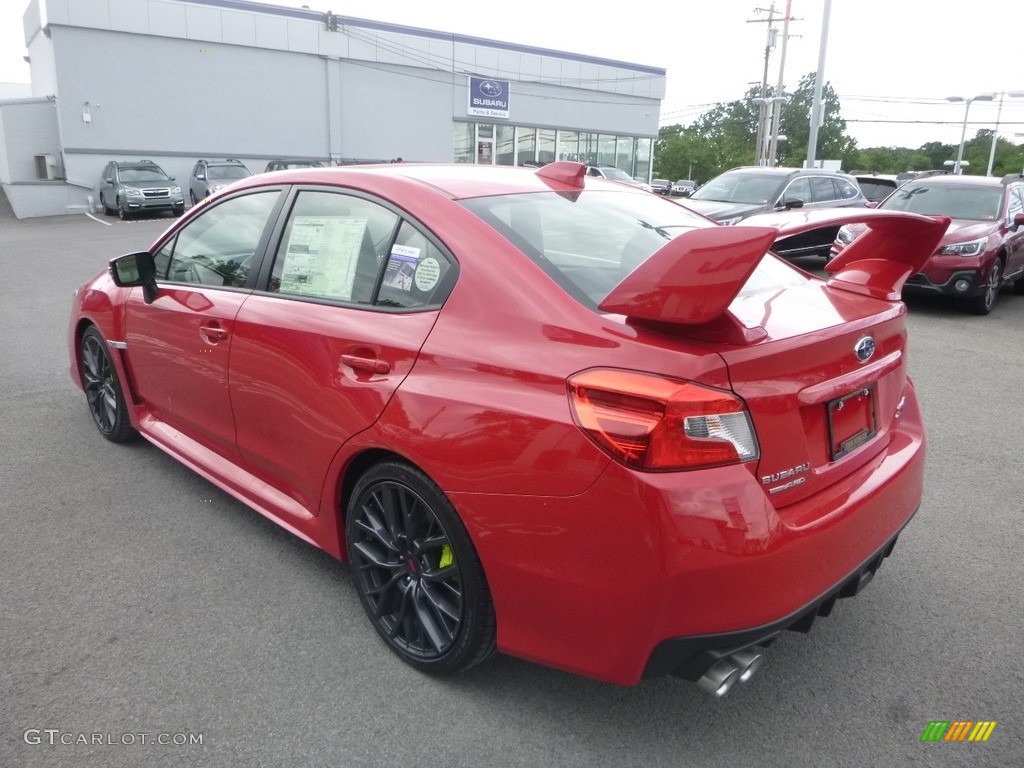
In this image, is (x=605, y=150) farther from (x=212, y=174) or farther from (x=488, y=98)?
(x=212, y=174)

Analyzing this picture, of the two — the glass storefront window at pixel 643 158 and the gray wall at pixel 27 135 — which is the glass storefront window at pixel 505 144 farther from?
the gray wall at pixel 27 135

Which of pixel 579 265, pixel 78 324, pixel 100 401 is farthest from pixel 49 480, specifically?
pixel 579 265

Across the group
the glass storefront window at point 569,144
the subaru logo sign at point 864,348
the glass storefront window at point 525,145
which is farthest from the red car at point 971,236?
the glass storefront window at point 569,144

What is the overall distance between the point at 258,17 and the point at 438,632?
33.0 meters

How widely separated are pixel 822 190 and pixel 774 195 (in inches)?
62.0

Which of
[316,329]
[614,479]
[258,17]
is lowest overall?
[614,479]

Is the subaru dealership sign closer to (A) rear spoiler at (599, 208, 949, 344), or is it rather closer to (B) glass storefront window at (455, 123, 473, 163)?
(B) glass storefront window at (455, 123, 473, 163)

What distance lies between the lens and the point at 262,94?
102ft

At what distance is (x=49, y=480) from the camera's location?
423cm

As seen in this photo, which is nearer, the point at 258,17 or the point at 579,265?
the point at 579,265

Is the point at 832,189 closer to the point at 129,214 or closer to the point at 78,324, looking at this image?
the point at 78,324

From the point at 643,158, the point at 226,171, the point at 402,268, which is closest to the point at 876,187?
the point at 226,171

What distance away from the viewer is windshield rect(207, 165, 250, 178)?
24.3 m

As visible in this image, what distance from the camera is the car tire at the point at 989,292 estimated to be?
371 inches
